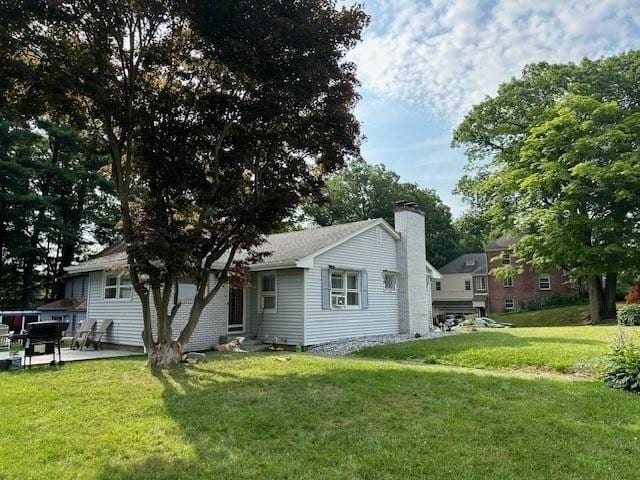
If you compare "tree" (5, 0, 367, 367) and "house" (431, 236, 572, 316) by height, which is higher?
"tree" (5, 0, 367, 367)

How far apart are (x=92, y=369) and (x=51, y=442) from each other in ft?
16.6

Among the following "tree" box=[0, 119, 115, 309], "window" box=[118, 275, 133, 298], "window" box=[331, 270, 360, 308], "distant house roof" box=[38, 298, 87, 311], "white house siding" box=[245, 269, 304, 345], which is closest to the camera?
"white house siding" box=[245, 269, 304, 345]

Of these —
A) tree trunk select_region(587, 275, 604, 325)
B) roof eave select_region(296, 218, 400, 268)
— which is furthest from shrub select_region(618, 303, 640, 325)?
roof eave select_region(296, 218, 400, 268)

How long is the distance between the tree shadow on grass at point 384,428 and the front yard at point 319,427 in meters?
0.02

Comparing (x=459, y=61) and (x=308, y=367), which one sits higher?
(x=459, y=61)

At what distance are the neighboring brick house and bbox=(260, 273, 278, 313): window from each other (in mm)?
28286

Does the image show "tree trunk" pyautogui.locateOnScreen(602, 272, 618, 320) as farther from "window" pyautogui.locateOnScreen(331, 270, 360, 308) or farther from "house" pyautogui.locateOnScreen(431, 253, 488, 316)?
"house" pyautogui.locateOnScreen(431, 253, 488, 316)

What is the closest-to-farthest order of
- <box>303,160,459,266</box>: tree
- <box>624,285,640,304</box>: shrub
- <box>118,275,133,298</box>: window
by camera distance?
<box>118,275,133,298</box>: window → <box>624,285,640,304</box>: shrub → <box>303,160,459,266</box>: tree

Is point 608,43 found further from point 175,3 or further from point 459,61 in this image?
point 175,3

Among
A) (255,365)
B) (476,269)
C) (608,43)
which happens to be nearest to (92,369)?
(255,365)

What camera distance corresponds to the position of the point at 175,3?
28.7 feet

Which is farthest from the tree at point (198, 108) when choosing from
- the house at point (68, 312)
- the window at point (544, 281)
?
the window at point (544, 281)

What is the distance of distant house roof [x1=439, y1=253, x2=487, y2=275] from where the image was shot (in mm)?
45969

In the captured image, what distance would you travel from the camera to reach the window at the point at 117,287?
14.5 m
